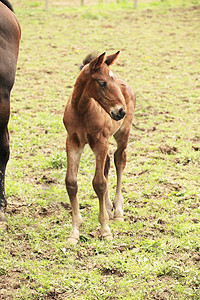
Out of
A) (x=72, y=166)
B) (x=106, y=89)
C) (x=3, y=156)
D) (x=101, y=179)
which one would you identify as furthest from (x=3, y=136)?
(x=106, y=89)

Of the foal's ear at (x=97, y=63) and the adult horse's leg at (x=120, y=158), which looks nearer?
the foal's ear at (x=97, y=63)

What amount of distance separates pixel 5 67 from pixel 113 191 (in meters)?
2.35

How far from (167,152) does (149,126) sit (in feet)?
4.00

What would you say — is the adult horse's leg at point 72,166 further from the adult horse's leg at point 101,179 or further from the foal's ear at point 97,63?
the foal's ear at point 97,63

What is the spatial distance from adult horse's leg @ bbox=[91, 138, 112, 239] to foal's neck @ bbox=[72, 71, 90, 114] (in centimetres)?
40

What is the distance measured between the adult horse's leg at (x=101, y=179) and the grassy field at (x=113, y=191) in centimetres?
14

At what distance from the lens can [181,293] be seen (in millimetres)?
3822

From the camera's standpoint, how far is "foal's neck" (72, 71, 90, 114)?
437cm

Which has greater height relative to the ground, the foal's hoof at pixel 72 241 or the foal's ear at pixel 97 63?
the foal's ear at pixel 97 63

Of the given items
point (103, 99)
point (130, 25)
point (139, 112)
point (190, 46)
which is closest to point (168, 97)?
point (139, 112)

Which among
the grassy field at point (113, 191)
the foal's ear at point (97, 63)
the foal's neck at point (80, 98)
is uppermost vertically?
the foal's ear at point (97, 63)

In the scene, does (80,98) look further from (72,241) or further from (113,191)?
(113,191)

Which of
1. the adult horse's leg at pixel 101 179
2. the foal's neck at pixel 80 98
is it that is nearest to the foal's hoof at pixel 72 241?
the adult horse's leg at pixel 101 179

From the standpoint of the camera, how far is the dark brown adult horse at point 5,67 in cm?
461
